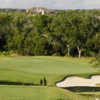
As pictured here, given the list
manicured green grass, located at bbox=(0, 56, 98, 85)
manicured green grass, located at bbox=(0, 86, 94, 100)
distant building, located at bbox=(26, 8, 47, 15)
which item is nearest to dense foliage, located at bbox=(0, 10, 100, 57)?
manicured green grass, located at bbox=(0, 56, 98, 85)

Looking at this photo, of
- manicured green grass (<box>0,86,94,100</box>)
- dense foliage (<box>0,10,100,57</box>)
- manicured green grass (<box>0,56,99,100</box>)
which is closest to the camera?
manicured green grass (<box>0,86,94,100</box>)

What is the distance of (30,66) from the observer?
69.0 feet

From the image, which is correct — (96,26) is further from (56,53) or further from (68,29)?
(56,53)

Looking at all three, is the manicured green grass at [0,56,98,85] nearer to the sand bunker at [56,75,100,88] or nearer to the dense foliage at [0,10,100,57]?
the sand bunker at [56,75,100,88]

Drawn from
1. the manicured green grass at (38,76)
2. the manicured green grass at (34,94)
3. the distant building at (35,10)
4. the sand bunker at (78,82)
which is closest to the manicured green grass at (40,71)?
the manicured green grass at (38,76)

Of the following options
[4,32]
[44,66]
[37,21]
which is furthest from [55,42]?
[44,66]

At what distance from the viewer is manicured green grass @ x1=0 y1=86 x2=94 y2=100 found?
8.45 m

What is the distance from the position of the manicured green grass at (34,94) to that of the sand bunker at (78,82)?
6.64m

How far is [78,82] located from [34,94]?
27.5 feet

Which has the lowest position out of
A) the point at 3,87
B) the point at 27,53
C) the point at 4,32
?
the point at 27,53

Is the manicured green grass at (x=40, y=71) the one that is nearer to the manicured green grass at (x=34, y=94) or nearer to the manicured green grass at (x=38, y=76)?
the manicured green grass at (x=38, y=76)

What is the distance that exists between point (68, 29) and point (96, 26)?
13.2 ft

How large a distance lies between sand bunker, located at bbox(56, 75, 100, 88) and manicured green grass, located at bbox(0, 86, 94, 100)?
664cm

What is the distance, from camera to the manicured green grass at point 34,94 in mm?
8453
